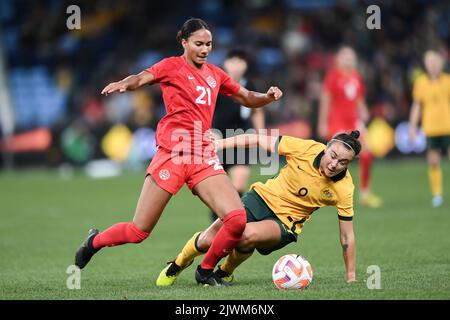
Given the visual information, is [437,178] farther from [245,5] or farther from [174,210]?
[245,5]

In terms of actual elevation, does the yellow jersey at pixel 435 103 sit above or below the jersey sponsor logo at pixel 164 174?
above

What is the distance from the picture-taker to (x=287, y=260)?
7.55 m

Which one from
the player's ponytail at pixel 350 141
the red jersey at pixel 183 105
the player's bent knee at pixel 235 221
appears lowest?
the player's bent knee at pixel 235 221

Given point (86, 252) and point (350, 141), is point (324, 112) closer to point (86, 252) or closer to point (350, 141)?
point (350, 141)

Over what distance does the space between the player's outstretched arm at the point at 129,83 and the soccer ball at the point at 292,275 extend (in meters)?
1.86

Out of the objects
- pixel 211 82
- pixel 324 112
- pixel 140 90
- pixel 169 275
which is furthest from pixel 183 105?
pixel 140 90

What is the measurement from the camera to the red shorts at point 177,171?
7.41 metres

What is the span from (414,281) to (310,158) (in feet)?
4.43

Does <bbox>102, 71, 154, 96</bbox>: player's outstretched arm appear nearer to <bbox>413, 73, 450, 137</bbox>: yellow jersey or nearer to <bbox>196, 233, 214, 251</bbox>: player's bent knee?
<bbox>196, 233, 214, 251</bbox>: player's bent knee

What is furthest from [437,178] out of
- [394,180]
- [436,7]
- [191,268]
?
[436,7]

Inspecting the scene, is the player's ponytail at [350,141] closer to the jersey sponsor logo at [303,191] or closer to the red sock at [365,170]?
the jersey sponsor logo at [303,191]

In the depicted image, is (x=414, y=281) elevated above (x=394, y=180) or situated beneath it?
situated beneath

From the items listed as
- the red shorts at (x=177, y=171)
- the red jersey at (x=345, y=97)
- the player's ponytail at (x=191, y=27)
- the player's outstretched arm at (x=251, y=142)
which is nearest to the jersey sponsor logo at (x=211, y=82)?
the player's ponytail at (x=191, y=27)

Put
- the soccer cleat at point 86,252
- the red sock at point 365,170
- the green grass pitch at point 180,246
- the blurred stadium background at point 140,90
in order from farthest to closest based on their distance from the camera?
1. the blurred stadium background at point 140,90
2. the red sock at point 365,170
3. the soccer cleat at point 86,252
4. the green grass pitch at point 180,246
